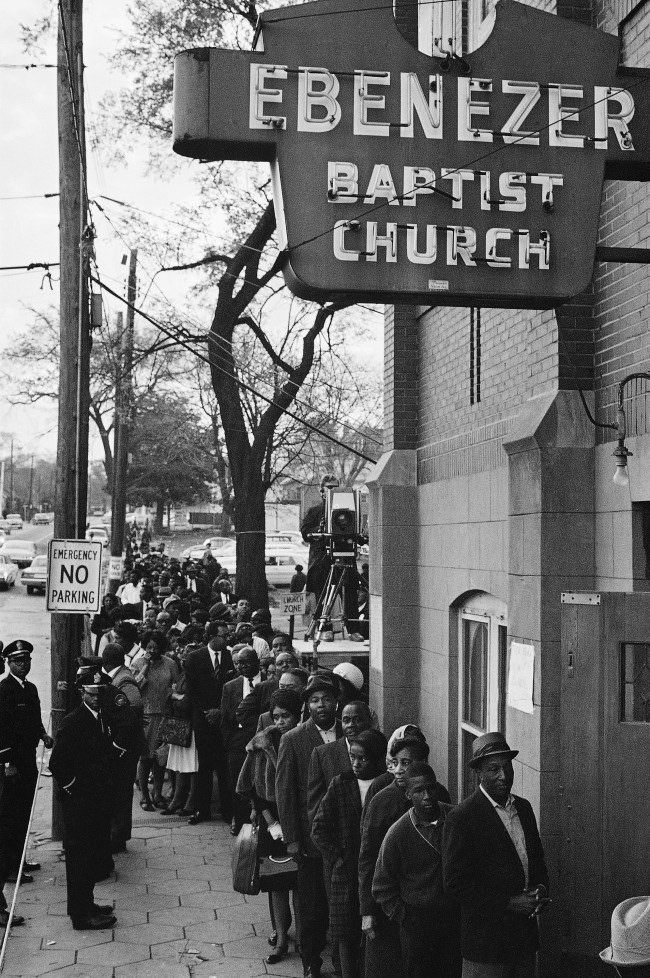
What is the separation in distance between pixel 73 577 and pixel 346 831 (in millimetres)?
5191

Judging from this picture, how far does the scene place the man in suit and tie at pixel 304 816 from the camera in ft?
23.2

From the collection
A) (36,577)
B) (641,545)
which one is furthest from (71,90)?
(36,577)

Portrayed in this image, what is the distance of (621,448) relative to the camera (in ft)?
20.4

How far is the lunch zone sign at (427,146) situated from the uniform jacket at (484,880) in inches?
121

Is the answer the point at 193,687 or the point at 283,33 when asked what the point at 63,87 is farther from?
the point at 193,687

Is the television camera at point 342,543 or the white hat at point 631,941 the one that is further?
the television camera at point 342,543

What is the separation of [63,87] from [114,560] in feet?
58.4

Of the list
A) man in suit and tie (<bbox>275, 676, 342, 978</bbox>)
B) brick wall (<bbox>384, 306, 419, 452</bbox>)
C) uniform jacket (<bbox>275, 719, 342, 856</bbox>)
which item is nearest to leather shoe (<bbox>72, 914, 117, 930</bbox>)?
man in suit and tie (<bbox>275, 676, 342, 978</bbox>)

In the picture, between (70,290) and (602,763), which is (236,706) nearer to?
(70,290)

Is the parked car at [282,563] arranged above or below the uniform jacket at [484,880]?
above

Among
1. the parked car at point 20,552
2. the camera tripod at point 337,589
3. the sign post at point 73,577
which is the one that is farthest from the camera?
the parked car at point 20,552

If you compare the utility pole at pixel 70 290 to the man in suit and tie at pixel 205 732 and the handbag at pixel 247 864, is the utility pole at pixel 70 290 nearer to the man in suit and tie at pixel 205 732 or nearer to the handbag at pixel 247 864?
the man in suit and tie at pixel 205 732

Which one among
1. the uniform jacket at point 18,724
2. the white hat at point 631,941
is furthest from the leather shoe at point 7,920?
the white hat at point 631,941

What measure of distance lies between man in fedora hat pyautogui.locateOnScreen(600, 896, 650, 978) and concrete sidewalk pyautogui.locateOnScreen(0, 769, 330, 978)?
447 centimetres
